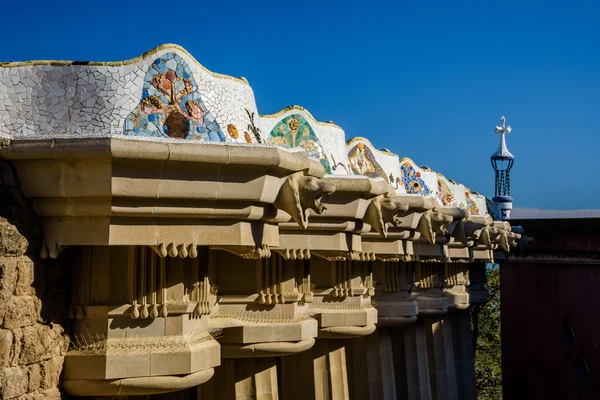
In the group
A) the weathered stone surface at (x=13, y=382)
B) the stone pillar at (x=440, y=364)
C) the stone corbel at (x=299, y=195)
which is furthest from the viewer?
the stone pillar at (x=440, y=364)

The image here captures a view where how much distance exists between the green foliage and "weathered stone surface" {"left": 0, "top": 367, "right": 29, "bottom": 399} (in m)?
32.2

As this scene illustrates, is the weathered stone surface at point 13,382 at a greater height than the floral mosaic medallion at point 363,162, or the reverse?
the floral mosaic medallion at point 363,162

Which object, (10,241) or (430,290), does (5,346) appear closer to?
(10,241)

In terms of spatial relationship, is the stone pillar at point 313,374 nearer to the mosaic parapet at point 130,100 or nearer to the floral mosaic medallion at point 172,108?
the mosaic parapet at point 130,100

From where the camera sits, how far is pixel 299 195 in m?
9.36

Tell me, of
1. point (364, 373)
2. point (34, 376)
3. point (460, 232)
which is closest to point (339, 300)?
point (364, 373)

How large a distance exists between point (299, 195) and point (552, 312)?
59.9ft

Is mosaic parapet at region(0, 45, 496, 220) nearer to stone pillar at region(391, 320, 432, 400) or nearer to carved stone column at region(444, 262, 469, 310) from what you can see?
stone pillar at region(391, 320, 432, 400)

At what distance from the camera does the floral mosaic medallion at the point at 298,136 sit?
40.6ft

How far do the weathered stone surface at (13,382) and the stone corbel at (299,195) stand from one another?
2.68 metres

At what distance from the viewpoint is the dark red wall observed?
2420cm

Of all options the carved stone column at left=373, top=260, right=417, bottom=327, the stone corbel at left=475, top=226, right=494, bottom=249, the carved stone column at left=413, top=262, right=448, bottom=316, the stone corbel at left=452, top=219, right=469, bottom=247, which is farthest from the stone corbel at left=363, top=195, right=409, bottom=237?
the stone corbel at left=475, top=226, right=494, bottom=249

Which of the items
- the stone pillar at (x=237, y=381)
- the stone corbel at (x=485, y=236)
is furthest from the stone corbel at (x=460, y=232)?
the stone pillar at (x=237, y=381)

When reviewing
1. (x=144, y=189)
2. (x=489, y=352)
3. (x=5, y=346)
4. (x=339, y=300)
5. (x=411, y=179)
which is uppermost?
(x=411, y=179)
